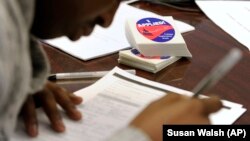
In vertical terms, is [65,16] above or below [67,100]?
above

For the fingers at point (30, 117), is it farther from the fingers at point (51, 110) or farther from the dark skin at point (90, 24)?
the dark skin at point (90, 24)

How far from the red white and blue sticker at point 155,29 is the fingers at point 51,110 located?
27 cm

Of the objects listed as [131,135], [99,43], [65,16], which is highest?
[65,16]

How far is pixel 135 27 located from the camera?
3.26 ft

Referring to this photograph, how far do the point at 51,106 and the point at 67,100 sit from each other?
0.10 feet

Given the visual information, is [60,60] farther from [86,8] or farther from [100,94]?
[86,8]

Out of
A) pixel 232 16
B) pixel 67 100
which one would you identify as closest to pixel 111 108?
pixel 67 100

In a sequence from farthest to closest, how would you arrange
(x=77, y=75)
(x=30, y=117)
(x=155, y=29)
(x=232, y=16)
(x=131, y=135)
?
(x=232, y=16)
(x=155, y=29)
(x=77, y=75)
(x=30, y=117)
(x=131, y=135)

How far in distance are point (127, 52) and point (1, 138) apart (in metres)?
0.40

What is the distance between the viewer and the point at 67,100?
788mm

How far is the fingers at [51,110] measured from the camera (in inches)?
29.2

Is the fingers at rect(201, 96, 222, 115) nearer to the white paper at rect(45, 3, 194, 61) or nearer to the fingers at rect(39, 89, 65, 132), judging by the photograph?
the fingers at rect(39, 89, 65, 132)

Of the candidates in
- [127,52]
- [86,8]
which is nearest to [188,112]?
[86,8]

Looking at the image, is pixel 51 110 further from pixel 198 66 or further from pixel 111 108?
pixel 198 66
